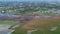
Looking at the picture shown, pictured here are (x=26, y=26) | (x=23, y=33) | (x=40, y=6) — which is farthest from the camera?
(x=40, y=6)

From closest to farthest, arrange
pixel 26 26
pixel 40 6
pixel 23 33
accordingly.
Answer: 1. pixel 23 33
2. pixel 26 26
3. pixel 40 6

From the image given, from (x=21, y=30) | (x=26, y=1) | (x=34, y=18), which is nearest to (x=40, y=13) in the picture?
(x=34, y=18)

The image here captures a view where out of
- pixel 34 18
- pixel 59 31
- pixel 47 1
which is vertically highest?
pixel 47 1

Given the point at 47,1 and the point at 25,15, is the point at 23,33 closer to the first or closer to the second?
the point at 25,15

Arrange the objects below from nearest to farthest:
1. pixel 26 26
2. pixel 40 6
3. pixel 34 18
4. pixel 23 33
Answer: pixel 23 33
pixel 26 26
pixel 34 18
pixel 40 6

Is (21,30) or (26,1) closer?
(21,30)

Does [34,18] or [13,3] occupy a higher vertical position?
[13,3]

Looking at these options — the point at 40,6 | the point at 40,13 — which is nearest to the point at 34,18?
the point at 40,13

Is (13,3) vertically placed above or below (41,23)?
above

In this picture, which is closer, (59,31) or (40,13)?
(59,31)

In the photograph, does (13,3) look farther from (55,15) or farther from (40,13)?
(55,15)
